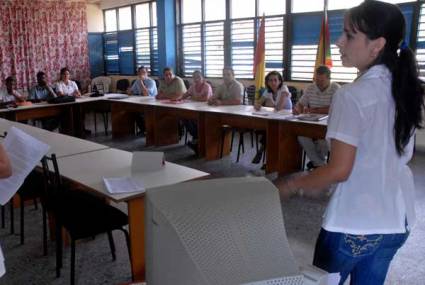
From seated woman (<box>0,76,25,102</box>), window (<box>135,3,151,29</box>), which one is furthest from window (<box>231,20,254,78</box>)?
seated woman (<box>0,76,25,102</box>)

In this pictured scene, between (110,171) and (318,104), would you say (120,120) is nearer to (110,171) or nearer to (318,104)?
(318,104)

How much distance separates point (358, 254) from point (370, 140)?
32 centimetres

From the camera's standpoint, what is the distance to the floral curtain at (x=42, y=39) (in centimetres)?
841

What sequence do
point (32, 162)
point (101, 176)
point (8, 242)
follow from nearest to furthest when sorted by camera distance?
1. point (32, 162)
2. point (101, 176)
3. point (8, 242)

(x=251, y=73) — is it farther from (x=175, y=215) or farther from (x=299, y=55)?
(x=175, y=215)

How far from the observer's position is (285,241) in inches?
26.9

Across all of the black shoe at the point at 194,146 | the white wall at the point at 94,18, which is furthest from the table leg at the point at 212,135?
the white wall at the point at 94,18

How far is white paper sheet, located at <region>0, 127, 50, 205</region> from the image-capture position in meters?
1.41

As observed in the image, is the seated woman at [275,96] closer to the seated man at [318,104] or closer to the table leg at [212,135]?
the seated man at [318,104]

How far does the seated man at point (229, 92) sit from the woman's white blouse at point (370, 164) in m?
4.44

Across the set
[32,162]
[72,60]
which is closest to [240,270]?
[32,162]

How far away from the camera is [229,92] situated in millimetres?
5547

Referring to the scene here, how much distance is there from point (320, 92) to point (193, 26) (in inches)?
176

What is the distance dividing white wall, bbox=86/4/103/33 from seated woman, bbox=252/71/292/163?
634 centimetres
